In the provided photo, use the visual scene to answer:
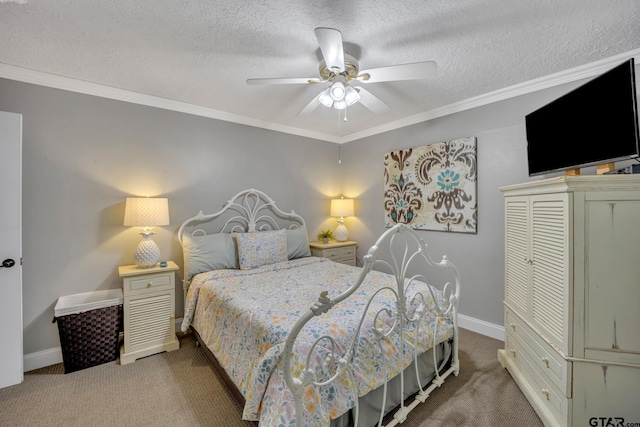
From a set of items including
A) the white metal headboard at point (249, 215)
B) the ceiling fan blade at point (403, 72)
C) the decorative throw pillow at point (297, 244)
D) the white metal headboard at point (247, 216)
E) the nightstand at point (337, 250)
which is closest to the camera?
the ceiling fan blade at point (403, 72)

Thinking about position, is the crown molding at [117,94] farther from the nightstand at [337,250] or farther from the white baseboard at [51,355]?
the white baseboard at [51,355]

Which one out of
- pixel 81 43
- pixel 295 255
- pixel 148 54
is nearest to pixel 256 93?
pixel 148 54

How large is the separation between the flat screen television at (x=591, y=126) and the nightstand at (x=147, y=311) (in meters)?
3.37

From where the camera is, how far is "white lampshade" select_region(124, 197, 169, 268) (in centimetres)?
256

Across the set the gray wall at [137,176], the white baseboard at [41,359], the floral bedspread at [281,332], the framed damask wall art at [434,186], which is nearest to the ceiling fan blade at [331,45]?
the floral bedspread at [281,332]

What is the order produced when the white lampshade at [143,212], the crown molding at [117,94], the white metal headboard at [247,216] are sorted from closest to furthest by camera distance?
1. the crown molding at [117,94]
2. the white lampshade at [143,212]
3. the white metal headboard at [247,216]

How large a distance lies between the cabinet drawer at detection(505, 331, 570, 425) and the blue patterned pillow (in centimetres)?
233

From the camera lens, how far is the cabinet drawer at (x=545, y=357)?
1.52m

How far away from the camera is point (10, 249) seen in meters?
2.06

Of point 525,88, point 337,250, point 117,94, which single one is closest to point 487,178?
point 525,88

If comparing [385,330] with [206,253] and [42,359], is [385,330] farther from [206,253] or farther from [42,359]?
[42,359]

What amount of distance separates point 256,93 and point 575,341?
10.2 feet

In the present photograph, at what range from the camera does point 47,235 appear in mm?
2426

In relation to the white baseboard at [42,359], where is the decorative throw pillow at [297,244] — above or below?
above
